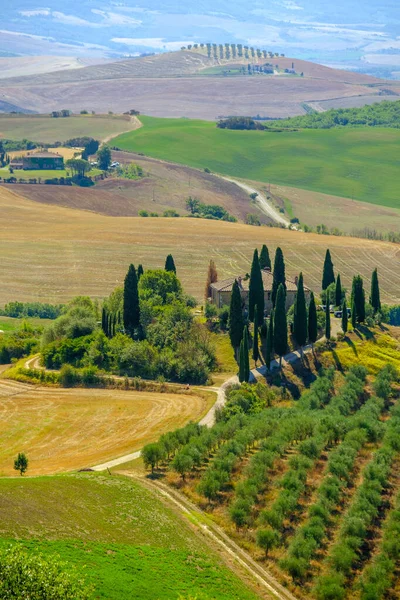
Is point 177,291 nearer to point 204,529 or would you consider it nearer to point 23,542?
point 204,529

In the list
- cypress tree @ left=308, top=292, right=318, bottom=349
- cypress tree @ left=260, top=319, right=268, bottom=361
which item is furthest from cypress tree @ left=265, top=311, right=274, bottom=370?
cypress tree @ left=308, top=292, right=318, bottom=349

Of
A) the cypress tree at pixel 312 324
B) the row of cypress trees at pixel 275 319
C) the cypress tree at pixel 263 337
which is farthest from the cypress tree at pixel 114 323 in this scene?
the cypress tree at pixel 312 324

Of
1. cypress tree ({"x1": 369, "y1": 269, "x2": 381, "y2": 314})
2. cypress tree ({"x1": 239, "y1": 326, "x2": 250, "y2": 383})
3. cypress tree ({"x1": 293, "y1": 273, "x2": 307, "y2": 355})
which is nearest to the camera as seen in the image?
cypress tree ({"x1": 239, "y1": 326, "x2": 250, "y2": 383})

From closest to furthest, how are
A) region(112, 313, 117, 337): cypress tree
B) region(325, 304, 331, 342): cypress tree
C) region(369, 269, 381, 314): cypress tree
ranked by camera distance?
region(325, 304, 331, 342): cypress tree < region(112, 313, 117, 337): cypress tree < region(369, 269, 381, 314): cypress tree

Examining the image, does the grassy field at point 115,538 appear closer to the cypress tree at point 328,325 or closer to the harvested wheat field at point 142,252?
the cypress tree at point 328,325

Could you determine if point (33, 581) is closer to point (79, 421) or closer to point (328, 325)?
point (79, 421)

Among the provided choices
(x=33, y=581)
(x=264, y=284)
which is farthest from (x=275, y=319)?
(x=33, y=581)

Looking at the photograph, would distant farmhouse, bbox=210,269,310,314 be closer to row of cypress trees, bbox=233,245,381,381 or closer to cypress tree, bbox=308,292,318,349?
row of cypress trees, bbox=233,245,381,381
